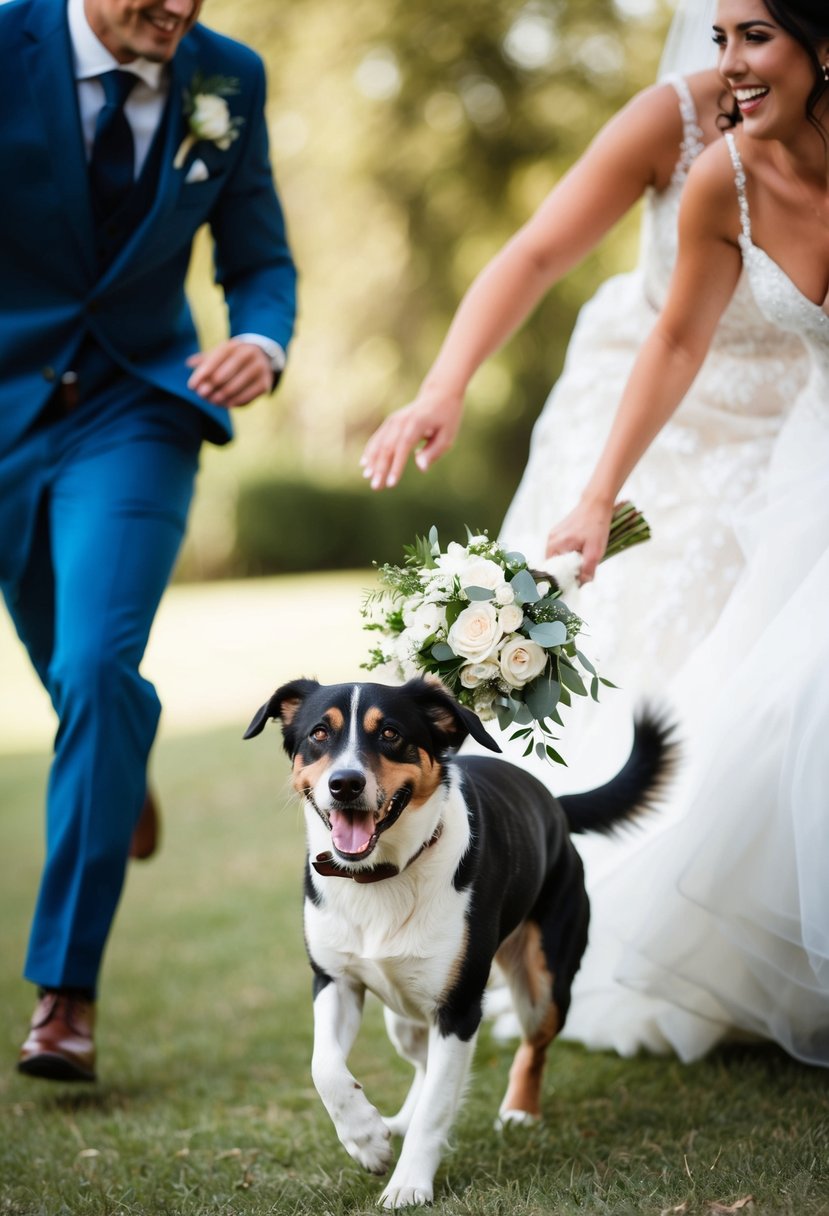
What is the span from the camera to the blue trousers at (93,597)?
406 centimetres

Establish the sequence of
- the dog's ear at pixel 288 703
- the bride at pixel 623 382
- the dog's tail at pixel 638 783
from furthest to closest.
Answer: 1. the bride at pixel 623 382
2. the dog's tail at pixel 638 783
3. the dog's ear at pixel 288 703

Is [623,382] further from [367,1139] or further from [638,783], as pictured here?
[367,1139]

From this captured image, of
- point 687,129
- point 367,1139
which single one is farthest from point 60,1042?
point 687,129

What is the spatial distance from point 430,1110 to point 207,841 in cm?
591

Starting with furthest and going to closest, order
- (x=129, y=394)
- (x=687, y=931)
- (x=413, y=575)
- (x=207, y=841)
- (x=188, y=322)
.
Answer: (x=207, y=841) → (x=188, y=322) → (x=129, y=394) → (x=687, y=931) → (x=413, y=575)

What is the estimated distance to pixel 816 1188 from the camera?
116 inches

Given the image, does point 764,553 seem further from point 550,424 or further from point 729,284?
point 550,424

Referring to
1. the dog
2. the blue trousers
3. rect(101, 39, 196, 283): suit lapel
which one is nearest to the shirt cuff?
the blue trousers

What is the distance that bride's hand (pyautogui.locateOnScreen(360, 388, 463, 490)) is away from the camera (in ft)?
12.6

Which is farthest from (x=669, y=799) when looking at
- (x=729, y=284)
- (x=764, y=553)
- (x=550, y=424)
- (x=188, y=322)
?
(x=188, y=322)

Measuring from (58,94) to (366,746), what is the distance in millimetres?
2283

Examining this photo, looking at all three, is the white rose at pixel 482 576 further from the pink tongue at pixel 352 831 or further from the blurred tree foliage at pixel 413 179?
the blurred tree foliage at pixel 413 179

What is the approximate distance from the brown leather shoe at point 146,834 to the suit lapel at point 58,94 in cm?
233

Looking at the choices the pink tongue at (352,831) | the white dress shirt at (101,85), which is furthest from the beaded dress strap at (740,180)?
the pink tongue at (352,831)
